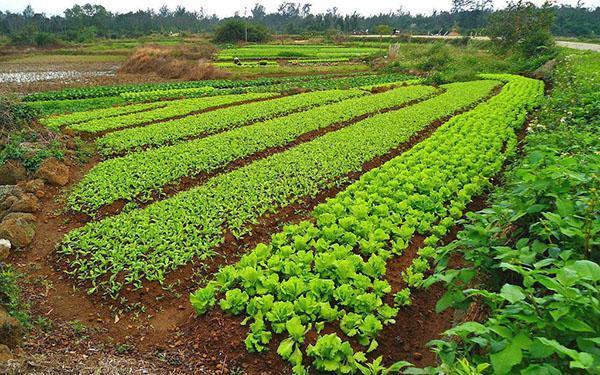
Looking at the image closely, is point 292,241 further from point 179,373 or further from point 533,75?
point 533,75

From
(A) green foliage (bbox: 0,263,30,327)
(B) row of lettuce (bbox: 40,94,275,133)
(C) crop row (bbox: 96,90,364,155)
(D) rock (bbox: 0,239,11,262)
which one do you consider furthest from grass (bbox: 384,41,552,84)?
(A) green foliage (bbox: 0,263,30,327)

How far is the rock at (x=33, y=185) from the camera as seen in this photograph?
9.16 m

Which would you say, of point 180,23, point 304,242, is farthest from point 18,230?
point 180,23

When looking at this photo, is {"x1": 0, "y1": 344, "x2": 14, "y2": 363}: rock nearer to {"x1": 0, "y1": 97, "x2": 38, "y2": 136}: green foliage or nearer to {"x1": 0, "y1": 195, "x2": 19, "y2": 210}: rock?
{"x1": 0, "y1": 195, "x2": 19, "y2": 210}: rock

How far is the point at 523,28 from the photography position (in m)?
37.3

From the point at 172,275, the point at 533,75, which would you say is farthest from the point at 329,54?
the point at 172,275

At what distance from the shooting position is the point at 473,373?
2.48 metres

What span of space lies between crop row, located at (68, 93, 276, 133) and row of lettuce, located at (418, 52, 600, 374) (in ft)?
45.1


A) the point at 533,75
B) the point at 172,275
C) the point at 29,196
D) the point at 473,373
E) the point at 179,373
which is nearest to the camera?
the point at 473,373

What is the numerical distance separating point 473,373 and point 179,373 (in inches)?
129

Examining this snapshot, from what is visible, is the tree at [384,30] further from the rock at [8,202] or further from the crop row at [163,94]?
the rock at [8,202]

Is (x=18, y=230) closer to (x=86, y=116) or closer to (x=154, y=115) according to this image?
(x=154, y=115)

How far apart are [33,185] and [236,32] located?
5910cm

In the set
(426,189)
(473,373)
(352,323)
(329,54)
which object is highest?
(329,54)
